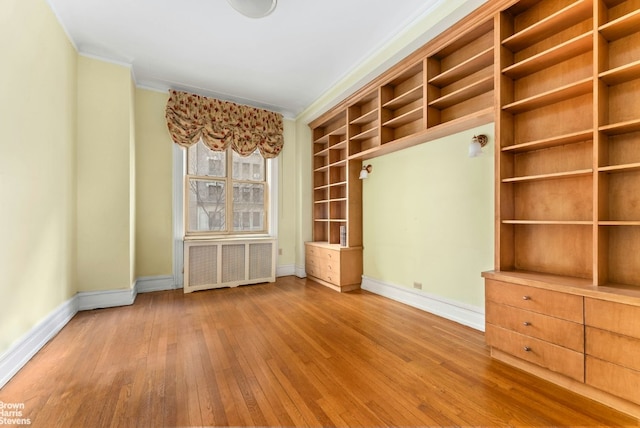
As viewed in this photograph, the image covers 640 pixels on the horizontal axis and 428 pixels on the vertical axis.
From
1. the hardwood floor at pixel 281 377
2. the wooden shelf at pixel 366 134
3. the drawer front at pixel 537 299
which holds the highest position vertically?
the wooden shelf at pixel 366 134

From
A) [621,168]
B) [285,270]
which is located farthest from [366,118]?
[285,270]

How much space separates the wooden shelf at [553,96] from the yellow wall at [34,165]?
3.66m

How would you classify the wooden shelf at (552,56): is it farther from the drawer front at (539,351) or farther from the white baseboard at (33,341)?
the white baseboard at (33,341)

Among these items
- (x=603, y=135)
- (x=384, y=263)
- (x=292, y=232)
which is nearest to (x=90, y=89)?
(x=292, y=232)

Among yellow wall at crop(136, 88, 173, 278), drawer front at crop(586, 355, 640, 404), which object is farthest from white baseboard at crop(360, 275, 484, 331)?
yellow wall at crop(136, 88, 173, 278)

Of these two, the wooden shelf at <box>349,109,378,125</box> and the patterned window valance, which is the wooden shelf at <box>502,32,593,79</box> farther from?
the patterned window valance

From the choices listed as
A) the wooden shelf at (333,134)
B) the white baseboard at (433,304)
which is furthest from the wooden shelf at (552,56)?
the wooden shelf at (333,134)

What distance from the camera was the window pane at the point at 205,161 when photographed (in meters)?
4.24

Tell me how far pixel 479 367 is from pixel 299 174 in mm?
3834

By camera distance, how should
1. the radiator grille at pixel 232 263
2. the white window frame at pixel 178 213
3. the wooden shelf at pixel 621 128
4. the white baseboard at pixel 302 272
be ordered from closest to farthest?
the wooden shelf at pixel 621 128 < the white window frame at pixel 178 213 < the radiator grille at pixel 232 263 < the white baseboard at pixel 302 272

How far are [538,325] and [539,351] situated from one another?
6.5 inches

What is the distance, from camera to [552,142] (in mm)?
1942

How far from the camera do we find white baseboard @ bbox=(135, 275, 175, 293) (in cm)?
380

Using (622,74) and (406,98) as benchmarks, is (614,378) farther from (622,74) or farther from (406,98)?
(406,98)
